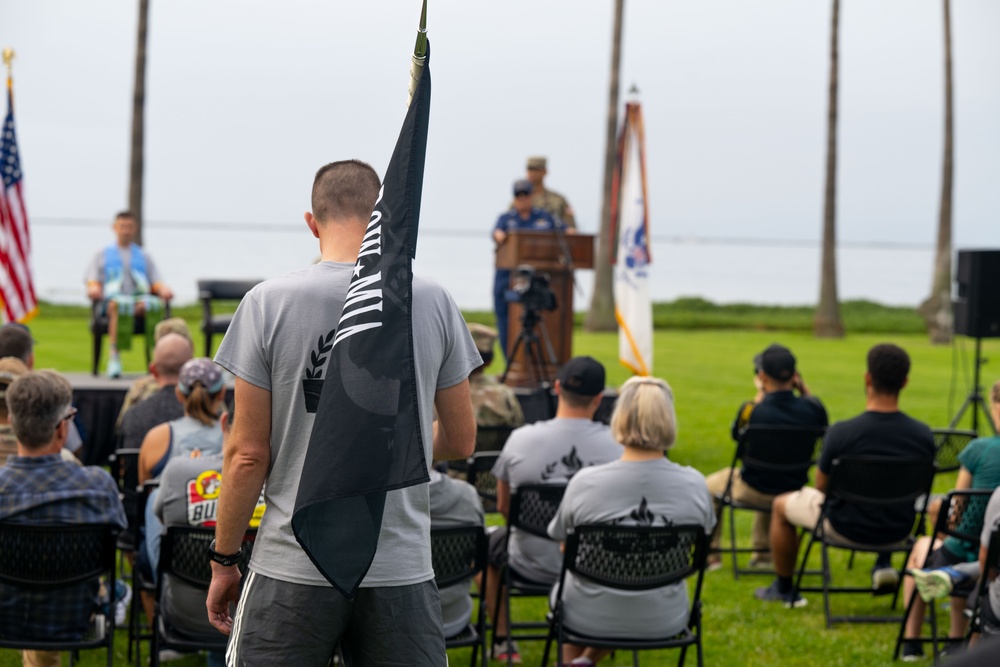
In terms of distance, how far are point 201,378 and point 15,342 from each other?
153cm

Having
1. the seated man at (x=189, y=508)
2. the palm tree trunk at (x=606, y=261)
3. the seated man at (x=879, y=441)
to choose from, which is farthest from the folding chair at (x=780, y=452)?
the palm tree trunk at (x=606, y=261)

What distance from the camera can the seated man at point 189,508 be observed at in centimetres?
391

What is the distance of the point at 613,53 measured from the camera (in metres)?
22.0

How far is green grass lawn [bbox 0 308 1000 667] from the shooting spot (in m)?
5.00

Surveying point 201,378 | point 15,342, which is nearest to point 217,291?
point 15,342

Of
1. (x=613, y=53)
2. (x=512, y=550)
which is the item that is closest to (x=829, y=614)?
(x=512, y=550)

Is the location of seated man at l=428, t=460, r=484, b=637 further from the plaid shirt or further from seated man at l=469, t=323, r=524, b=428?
seated man at l=469, t=323, r=524, b=428

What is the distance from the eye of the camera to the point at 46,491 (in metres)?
3.83

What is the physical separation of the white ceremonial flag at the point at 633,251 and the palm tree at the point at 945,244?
13179 millimetres

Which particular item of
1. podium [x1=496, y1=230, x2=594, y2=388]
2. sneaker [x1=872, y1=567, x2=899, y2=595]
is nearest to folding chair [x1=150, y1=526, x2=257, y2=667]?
sneaker [x1=872, y1=567, x2=899, y2=595]

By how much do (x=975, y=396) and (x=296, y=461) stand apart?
6958 mm

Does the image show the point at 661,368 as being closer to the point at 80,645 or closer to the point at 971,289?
the point at 971,289

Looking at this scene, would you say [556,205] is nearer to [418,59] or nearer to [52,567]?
[52,567]

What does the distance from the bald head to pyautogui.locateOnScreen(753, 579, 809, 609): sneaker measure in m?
3.07
